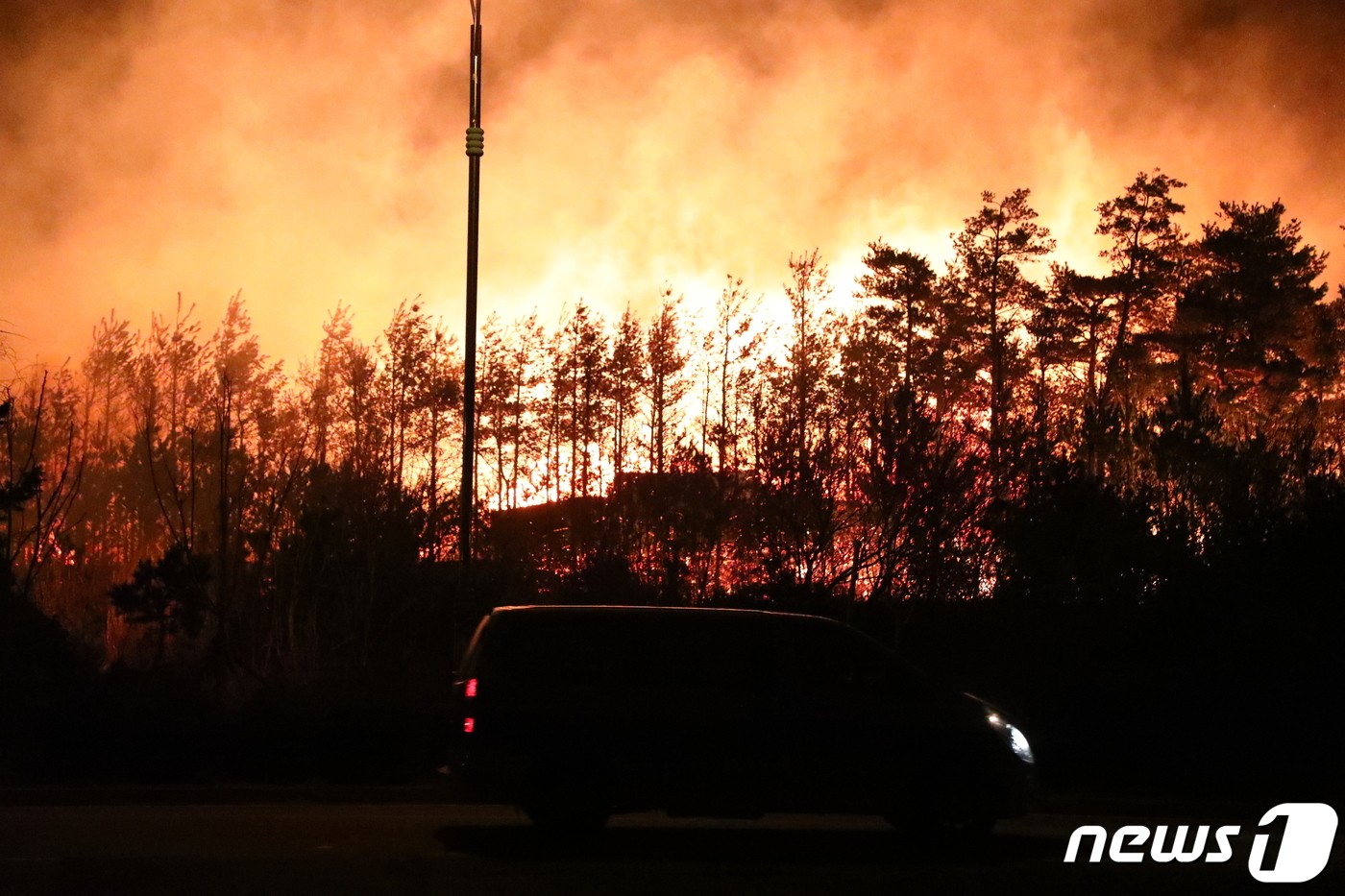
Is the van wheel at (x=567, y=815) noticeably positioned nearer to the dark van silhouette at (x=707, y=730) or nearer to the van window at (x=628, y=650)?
the dark van silhouette at (x=707, y=730)

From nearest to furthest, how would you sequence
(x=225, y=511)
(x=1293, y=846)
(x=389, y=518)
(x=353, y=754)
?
(x=1293, y=846) → (x=353, y=754) → (x=225, y=511) → (x=389, y=518)

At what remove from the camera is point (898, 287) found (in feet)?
191

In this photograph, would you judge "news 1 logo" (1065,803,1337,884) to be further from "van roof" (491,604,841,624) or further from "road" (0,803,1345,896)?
"van roof" (491,604,841,624)

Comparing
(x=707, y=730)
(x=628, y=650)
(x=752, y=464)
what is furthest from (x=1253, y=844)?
(x=752, y=464)

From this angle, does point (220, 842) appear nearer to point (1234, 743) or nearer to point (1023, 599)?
point (1234, 743)

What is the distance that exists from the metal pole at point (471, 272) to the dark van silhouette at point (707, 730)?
287 inches

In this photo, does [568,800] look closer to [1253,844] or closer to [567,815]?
[567,815]

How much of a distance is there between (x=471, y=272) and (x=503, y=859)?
11208 millimetres

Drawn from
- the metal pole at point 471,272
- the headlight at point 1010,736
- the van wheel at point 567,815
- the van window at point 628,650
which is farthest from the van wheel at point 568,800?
the metal pole at point 471,272

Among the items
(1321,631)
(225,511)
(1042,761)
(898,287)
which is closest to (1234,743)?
(1042,761)

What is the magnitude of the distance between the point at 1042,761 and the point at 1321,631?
29.2 ft

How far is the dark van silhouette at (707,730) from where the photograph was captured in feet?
38.4

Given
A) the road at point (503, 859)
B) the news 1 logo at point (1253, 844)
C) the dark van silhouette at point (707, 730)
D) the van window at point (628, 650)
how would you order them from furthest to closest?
the van window at point (628, 650)
the dark van silhouette at point (707, 730)
the news 1 logo at point (1253, 844)
the road at point (503, 859)

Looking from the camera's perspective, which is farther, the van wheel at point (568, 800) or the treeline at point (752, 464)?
the treeline at point (752, 464)
